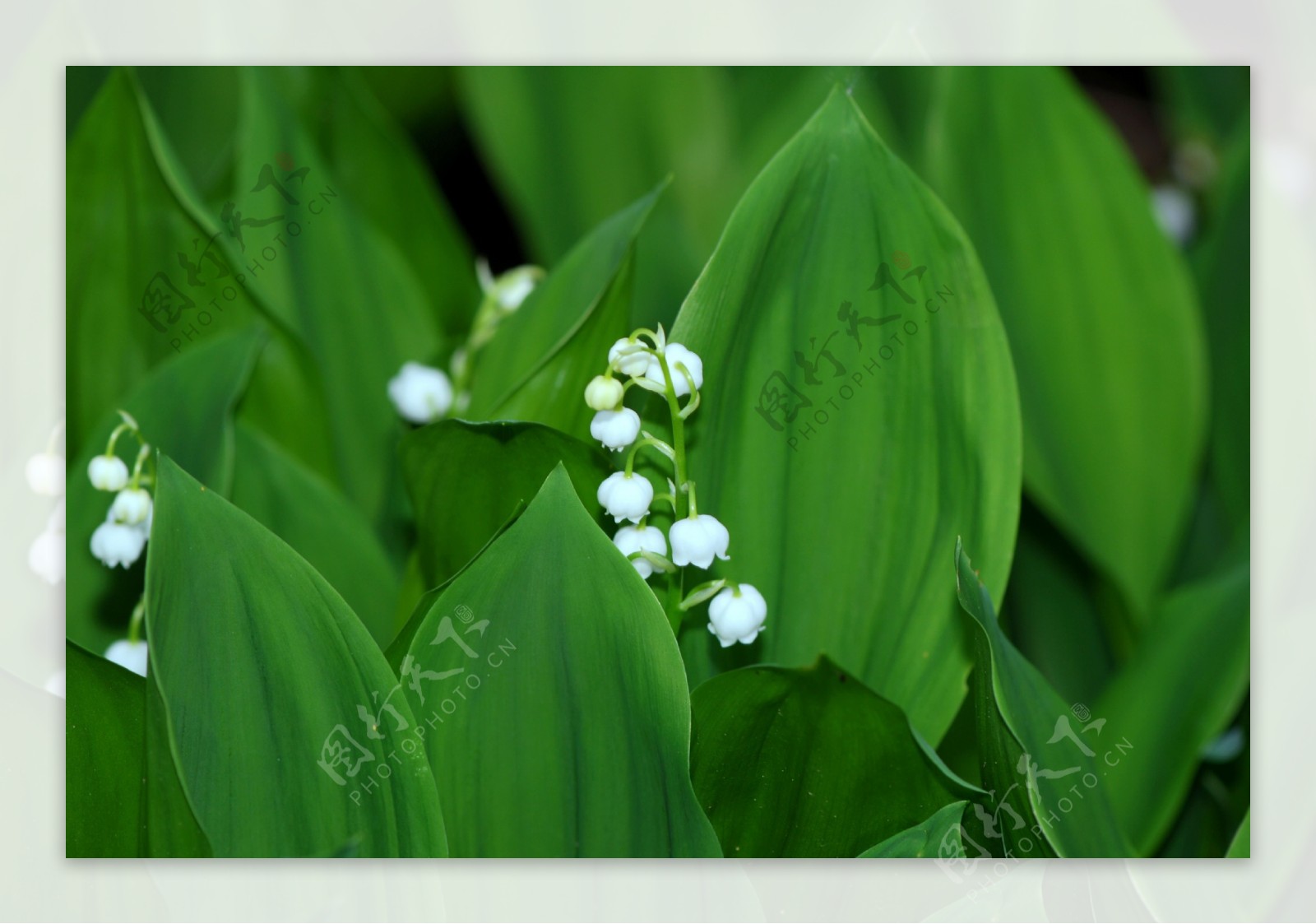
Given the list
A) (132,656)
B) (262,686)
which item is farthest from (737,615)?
(132,656)

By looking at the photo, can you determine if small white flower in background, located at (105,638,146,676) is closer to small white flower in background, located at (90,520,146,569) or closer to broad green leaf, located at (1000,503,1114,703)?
small white flower in background, located at (90,520,146,569)

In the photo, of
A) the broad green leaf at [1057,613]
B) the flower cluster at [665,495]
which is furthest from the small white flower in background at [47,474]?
the broad green leaf at [1057,613]

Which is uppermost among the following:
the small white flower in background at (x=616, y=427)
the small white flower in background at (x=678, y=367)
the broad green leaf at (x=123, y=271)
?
the broad green leaf at (x=123, y=271)

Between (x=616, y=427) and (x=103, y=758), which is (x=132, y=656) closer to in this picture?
(x=103, y=758)

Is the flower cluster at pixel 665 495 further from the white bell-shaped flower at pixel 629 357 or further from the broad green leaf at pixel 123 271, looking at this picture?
the broad green leaf at pixel 123 271

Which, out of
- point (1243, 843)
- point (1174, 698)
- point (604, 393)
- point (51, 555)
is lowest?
point (1243, 843)

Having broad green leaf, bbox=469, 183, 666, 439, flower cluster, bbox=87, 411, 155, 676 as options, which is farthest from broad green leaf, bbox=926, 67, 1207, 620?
flower cluster, bbox=87, 411, 155, 676
